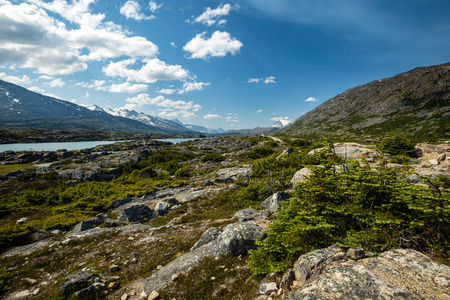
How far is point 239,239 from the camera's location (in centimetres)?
995

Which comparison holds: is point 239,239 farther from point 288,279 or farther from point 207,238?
point 288,279

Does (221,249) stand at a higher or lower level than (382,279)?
lower

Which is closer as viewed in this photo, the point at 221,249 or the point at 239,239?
the point at 239,239

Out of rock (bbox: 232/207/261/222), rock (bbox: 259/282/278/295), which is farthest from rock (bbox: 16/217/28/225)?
rock (bbox: 259/282/278/295)

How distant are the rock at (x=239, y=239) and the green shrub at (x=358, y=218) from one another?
8.01ft

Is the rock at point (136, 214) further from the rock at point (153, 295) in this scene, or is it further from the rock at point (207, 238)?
the rock at point (153, 295)

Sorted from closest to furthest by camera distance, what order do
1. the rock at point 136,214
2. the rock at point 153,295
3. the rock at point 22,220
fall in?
the rock at point 153,295
the rock at point 136,214
the rock at point 22,220

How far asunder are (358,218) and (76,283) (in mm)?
13955

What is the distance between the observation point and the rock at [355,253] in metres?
5.26

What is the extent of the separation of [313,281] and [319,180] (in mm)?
3974

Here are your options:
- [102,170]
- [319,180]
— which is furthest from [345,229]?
[102,170]

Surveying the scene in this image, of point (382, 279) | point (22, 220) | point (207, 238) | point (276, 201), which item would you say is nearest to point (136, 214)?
point (207, 238)

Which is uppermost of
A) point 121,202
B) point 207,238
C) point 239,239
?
point 239,239

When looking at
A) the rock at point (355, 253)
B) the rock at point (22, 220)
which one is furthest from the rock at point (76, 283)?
the rock at point (22, 220)
